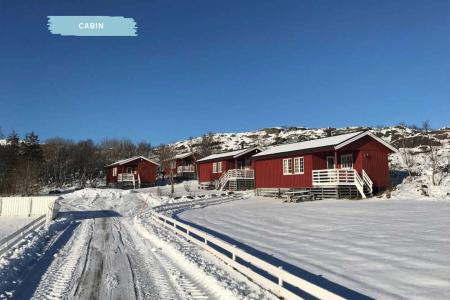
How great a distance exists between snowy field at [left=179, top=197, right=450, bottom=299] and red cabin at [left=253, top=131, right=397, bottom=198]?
6.55 meters

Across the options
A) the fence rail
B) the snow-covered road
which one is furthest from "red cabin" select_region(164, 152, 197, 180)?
the snow-covered road

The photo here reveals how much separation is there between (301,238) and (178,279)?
6585 millimetres

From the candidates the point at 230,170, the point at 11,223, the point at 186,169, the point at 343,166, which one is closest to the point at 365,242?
the point at 11,223

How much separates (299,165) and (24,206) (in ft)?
66.9

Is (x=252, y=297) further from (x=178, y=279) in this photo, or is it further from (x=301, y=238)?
(x=301, y=238)

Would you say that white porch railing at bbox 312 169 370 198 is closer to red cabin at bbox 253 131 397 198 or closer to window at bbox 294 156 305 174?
red cabin at bbox 253 131 397 198

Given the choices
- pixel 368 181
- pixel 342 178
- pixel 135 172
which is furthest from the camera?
pixel 135 172

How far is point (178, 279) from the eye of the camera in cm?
963

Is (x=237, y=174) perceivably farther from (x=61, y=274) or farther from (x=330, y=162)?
(x=61, y=274)

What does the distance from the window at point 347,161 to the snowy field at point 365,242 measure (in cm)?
868

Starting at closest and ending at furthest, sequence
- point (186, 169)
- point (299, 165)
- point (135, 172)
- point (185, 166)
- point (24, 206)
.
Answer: point (24, 206)
point (299, 165)
point (135, 172)
point (186, 169)
point (185, 166)

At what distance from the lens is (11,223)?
2358 centimetres

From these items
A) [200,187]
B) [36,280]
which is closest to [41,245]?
[36,280]

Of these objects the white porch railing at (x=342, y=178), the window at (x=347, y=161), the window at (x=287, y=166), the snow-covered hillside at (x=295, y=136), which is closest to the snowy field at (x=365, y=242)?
the white porch railing at (x=342, y=178)
